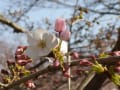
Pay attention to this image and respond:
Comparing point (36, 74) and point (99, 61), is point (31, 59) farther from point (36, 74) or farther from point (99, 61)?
point (99, 61)

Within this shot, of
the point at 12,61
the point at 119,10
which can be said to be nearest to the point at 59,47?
the point at 12,61

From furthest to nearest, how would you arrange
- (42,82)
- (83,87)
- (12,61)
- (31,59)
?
1. (42,82)
2. (83,87)
3. (12,61)
4. (31,59)

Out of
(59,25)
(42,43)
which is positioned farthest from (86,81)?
(59,25)

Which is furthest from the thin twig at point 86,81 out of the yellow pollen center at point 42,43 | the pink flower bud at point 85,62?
the pink flower bud at point 85,62

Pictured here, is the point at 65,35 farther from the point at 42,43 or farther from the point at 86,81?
the point at 86,81

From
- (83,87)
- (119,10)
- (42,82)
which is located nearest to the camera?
(83,87)

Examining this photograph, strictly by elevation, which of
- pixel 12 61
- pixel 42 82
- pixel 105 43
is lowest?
pixel 42 82

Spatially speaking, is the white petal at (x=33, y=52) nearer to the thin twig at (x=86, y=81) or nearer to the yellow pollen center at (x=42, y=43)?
the yellow pollen center at (x=42, y=43)

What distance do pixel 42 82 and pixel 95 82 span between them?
283 cm

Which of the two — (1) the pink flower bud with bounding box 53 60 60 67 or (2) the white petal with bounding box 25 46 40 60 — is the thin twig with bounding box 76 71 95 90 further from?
(1) the pink flower bud with bounding box 53 60 60 67

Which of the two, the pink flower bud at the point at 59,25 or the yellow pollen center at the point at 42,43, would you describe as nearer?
the pink flower bud at the point at 59,25

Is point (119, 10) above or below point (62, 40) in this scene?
below

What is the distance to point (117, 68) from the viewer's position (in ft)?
4.31

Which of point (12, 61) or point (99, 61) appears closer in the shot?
point (99, 61)
